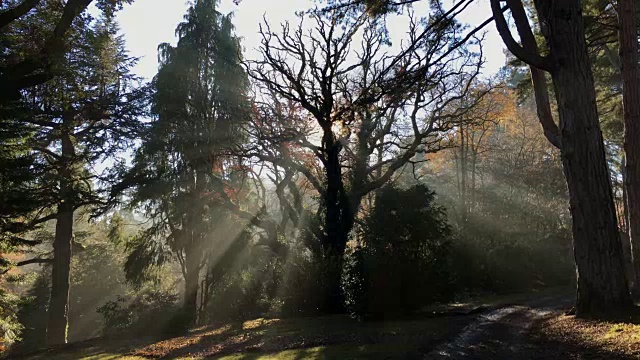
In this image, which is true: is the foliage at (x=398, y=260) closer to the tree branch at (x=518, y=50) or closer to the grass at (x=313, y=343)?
the grass at (x=313, y=343)

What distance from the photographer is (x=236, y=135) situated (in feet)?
76.2

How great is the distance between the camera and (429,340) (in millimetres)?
8758

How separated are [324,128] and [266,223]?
712cm

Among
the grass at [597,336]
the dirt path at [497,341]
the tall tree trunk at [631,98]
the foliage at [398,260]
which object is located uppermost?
the tall tree trunk at [631,98]

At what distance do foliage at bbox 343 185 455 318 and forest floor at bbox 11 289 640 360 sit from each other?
0.71m

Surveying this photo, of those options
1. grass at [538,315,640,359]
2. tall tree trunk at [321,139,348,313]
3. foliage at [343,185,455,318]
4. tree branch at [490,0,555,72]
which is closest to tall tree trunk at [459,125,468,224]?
tall tree trunk at [321,139,348,313]

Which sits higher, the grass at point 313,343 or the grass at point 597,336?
the grass at point 597,336

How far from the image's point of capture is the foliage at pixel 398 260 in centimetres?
1350

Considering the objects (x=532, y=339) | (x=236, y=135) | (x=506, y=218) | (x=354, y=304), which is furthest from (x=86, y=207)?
(x=506, y=218)

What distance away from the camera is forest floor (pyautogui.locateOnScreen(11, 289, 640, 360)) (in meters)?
7.27

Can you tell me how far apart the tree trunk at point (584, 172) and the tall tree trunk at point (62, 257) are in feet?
58.1

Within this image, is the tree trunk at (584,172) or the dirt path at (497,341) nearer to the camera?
the dirt path at (497,341)

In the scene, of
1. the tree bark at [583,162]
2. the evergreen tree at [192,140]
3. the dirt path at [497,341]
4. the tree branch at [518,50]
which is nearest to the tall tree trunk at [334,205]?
the evergreen tree at [192,140]

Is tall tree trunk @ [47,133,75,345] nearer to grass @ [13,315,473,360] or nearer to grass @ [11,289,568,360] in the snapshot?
grass @ [11,289,568,360]
